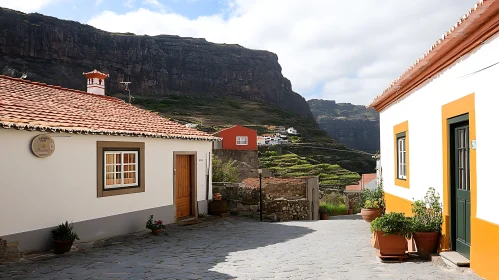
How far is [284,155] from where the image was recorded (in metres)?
49.2

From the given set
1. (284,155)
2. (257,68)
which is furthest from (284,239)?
(257,68)

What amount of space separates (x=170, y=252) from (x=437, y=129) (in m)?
5.56

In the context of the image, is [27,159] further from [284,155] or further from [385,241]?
[284,155]

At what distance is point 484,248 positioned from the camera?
5496 mm

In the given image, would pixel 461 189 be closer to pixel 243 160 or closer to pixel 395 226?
pixel 395 226

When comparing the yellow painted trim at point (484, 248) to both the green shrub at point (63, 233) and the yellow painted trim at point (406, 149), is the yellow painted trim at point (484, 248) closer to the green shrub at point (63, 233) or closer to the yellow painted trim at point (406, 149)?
the yellow painted trim at point (406, 149)

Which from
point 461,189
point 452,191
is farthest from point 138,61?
point 461,189

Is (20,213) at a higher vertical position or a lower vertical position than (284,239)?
higher

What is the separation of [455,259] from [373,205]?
652 cm

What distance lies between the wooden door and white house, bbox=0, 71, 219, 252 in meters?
0.03

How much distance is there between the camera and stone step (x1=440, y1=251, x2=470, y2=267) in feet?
20.3

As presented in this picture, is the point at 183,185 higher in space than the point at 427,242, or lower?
higher

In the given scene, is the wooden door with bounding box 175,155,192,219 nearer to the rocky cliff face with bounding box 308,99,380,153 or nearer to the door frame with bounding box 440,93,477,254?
the door frame with bounding box 440,93,477,254

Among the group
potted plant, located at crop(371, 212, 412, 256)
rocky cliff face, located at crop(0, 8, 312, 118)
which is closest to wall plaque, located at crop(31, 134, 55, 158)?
potted plant, located at crop(371, 212, 412, 256)
